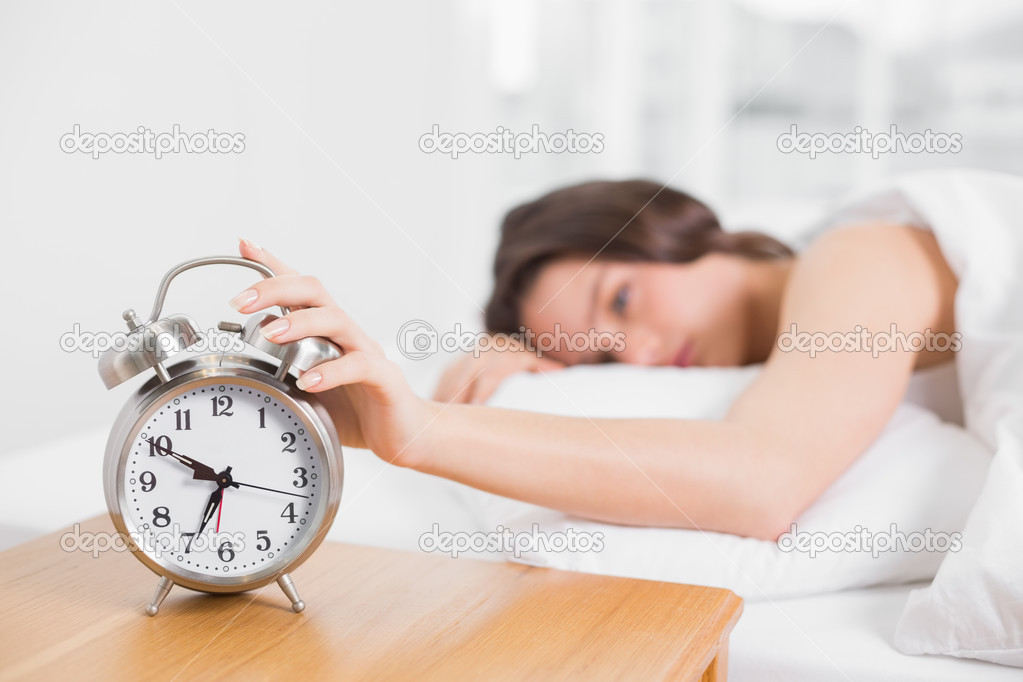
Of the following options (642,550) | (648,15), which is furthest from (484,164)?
(642,550)

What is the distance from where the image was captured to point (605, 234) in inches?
57.3

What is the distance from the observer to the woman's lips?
1450 millimetres

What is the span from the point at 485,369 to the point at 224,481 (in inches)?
27.3

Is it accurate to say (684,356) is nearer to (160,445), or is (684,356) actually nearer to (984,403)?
(984,403)

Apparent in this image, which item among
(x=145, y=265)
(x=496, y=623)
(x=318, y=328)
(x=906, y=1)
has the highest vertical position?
(x=906, y=1)

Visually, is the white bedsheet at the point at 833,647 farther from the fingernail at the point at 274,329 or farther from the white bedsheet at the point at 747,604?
the fingernail at the point at 274,329

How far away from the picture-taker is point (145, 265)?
59.3 inches

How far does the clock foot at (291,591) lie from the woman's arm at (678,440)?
0.13 m

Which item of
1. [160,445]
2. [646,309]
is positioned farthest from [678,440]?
[646,309]

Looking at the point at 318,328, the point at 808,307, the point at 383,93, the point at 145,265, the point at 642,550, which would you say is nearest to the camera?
the point at 318,328

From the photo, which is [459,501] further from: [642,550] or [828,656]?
[828,656]

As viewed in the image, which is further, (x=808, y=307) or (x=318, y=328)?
(x=808, y=307)

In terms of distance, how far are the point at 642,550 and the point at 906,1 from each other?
3278 millimetres

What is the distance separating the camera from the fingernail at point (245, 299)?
0.64 meters
